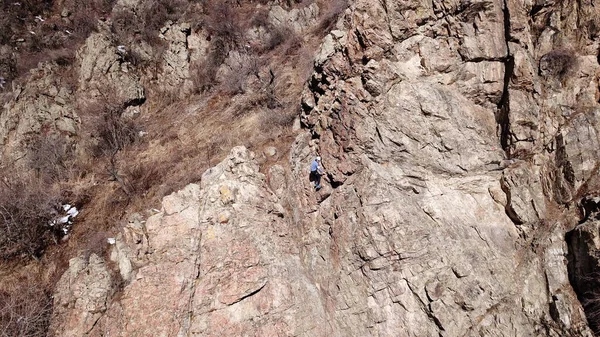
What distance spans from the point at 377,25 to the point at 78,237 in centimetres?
1257

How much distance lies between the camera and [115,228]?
37.8 ft

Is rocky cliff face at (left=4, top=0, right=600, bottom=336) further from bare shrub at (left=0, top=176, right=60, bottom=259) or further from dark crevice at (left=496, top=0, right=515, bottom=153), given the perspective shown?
bare shrub at (left=0, top=176, right=60, bottom=259)

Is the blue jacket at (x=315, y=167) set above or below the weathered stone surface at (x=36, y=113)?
above

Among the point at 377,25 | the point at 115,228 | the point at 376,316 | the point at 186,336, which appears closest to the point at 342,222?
the point at 376,316

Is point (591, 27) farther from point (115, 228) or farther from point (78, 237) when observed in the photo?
point (78, 237)

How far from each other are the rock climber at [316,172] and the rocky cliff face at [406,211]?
0.34 meters

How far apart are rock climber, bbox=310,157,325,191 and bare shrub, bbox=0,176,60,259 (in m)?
9.23

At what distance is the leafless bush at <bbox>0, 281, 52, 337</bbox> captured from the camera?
30.0ft

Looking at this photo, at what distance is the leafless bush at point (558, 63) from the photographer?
32.7 feet

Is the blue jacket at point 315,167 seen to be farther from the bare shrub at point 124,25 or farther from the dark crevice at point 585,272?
the bare shrub at point 124,25

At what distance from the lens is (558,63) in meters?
10.1

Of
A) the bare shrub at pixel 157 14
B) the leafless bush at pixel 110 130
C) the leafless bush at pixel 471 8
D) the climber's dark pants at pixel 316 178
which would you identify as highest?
the leafless bush at pixel 471 8

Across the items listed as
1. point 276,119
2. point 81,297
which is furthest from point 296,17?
point 81,297

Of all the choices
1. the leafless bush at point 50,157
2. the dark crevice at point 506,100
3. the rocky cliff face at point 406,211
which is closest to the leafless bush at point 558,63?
the rocky cliff face at point 406,211
